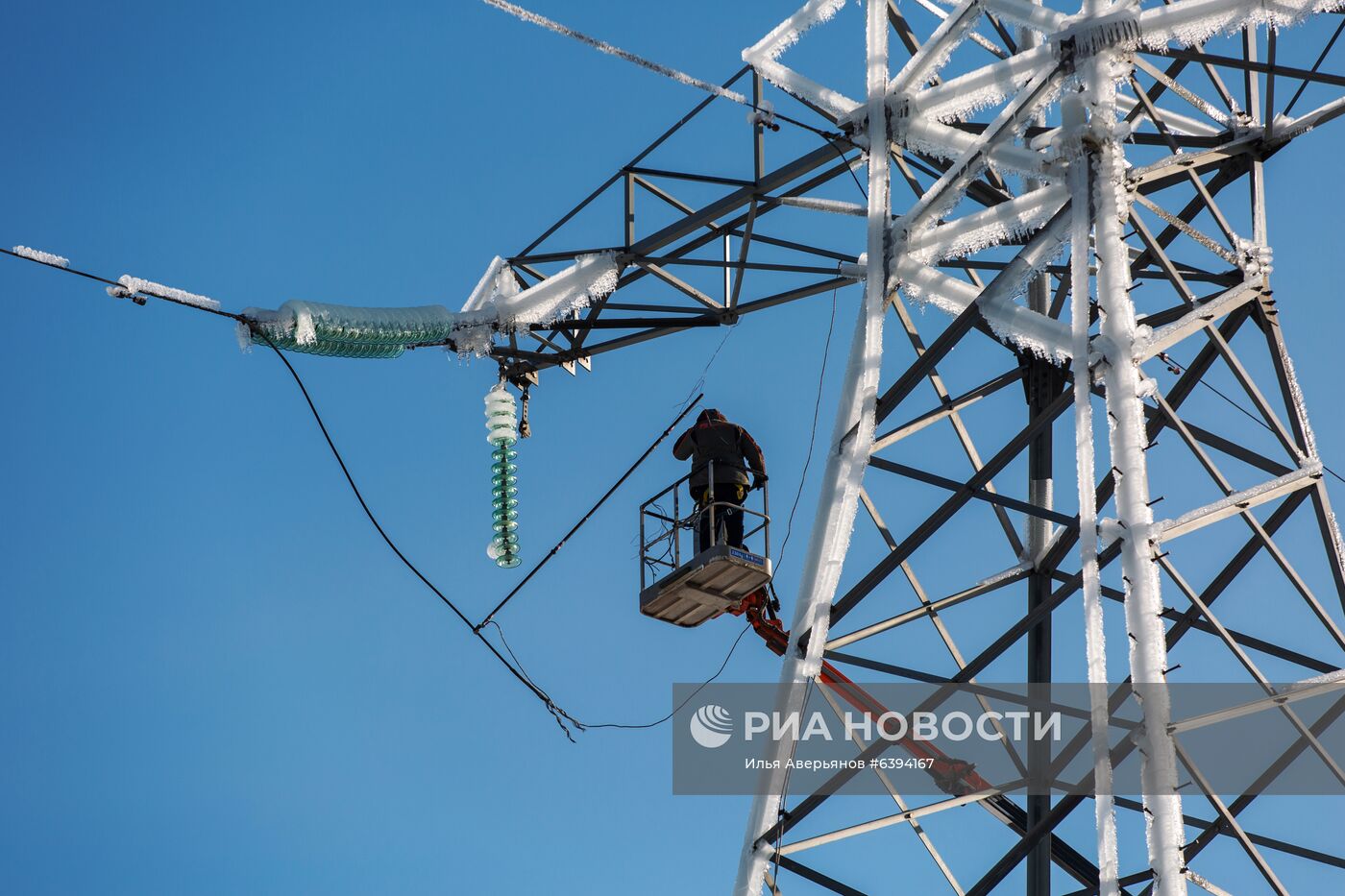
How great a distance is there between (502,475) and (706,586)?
3.56 m

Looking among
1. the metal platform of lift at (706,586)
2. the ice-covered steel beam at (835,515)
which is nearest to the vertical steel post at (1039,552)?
the ice-covered steel beam at (835,515)

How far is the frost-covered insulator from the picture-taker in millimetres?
22484

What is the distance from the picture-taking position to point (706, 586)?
20016mm

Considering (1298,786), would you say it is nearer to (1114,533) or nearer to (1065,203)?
(1114,533)

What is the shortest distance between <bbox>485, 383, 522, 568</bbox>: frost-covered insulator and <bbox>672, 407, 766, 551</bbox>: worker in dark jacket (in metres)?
2.31

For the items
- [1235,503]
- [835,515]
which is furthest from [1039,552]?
[1235,503]

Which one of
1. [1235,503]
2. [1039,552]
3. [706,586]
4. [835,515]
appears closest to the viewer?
[1235,503]

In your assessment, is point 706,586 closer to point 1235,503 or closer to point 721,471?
point 721,471

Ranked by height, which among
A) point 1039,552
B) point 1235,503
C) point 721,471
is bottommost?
point 1235,503

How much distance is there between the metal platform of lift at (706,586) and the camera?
773 inches

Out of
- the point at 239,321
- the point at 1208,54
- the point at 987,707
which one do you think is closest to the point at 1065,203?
the point at 1208,54

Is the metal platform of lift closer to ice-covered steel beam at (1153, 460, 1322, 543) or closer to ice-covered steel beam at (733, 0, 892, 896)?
ice-covered steel beam at (733, 0, 892, 896)

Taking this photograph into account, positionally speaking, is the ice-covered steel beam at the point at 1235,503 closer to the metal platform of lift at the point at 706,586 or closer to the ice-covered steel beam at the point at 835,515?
the ice-covered steel beam at the point at 835,515

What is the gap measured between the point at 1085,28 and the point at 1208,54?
1.44 meters
